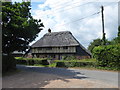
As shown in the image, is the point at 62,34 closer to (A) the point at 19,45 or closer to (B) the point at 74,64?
(B) the point at 74,64

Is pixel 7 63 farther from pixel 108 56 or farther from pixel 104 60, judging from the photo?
pixel 108 56

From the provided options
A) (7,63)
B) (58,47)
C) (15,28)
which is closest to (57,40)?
(58,47)

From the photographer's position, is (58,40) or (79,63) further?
(58,40)

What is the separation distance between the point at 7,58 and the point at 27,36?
10.2 ft

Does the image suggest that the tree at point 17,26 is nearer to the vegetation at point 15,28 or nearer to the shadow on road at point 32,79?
the vegetation at point 15,28

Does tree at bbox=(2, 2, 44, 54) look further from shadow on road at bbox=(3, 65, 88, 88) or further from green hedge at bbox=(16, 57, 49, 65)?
green hedge at bbox=(16, 57, 49, 65)

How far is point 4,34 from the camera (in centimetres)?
1030

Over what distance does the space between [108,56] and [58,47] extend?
57.5 feet

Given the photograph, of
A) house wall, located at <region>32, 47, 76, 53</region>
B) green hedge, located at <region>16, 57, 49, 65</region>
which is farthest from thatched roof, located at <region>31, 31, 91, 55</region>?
green hedge, located at <region>16, 57, 49, 65</region>

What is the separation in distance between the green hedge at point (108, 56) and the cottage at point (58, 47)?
42.4ft

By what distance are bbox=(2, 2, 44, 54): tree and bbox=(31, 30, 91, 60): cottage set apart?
55.8 feet

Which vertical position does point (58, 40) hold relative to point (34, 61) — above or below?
above

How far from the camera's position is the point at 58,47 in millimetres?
30375

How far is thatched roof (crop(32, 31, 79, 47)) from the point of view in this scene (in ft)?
96.8
